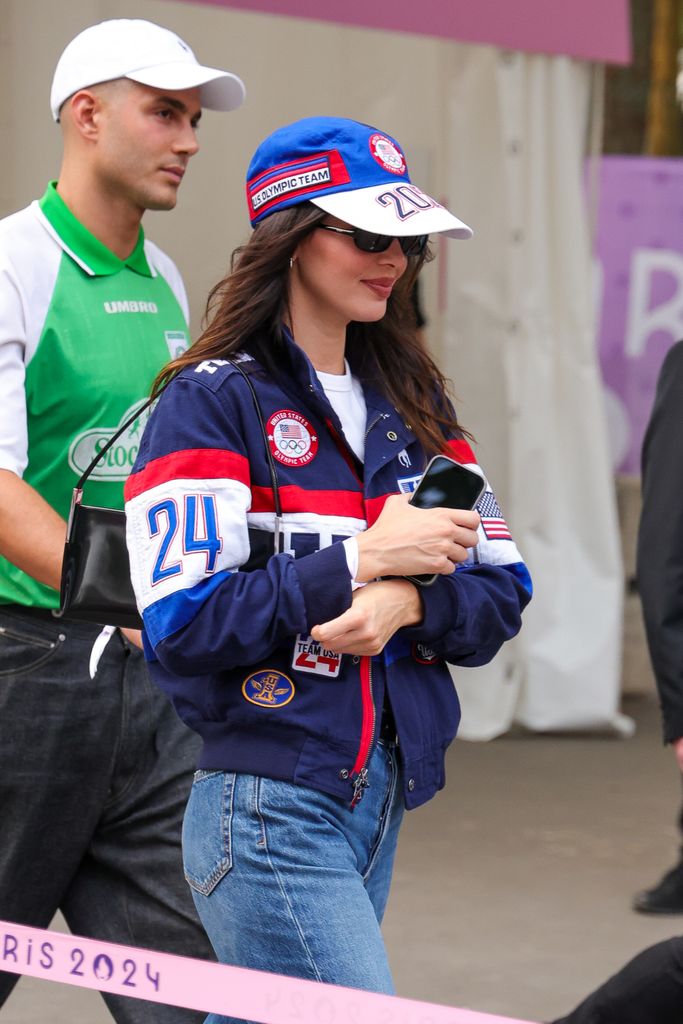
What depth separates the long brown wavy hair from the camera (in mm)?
2145

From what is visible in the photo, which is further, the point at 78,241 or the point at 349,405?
the point at 78,241

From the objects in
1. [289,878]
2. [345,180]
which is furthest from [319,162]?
[289,878]

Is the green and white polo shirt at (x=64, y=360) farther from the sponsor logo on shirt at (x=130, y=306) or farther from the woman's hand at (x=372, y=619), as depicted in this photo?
the woman's hand at (x=372, y=619)

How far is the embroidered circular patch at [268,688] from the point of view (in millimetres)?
2014

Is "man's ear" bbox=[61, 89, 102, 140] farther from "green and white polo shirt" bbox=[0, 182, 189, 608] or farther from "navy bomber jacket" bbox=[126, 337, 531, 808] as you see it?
"navy bomber jacket" bbox=[126, 337, 531, 808]

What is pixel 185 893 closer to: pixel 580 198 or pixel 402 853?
pixel 402 853

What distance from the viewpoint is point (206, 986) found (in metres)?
2.06

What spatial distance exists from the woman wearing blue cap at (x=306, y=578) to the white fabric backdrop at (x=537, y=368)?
13.2ft

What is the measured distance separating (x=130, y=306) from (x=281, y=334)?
0.69m

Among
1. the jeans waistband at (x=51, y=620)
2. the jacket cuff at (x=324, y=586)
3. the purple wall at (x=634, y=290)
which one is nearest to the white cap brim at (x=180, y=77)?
the jeans waistband at (x=51, y=620)

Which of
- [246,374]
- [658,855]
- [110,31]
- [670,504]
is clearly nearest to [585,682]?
[658,855]

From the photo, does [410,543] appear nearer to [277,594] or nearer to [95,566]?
[277,594]

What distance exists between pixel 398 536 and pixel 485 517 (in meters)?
0.28

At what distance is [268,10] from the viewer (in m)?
4.98
